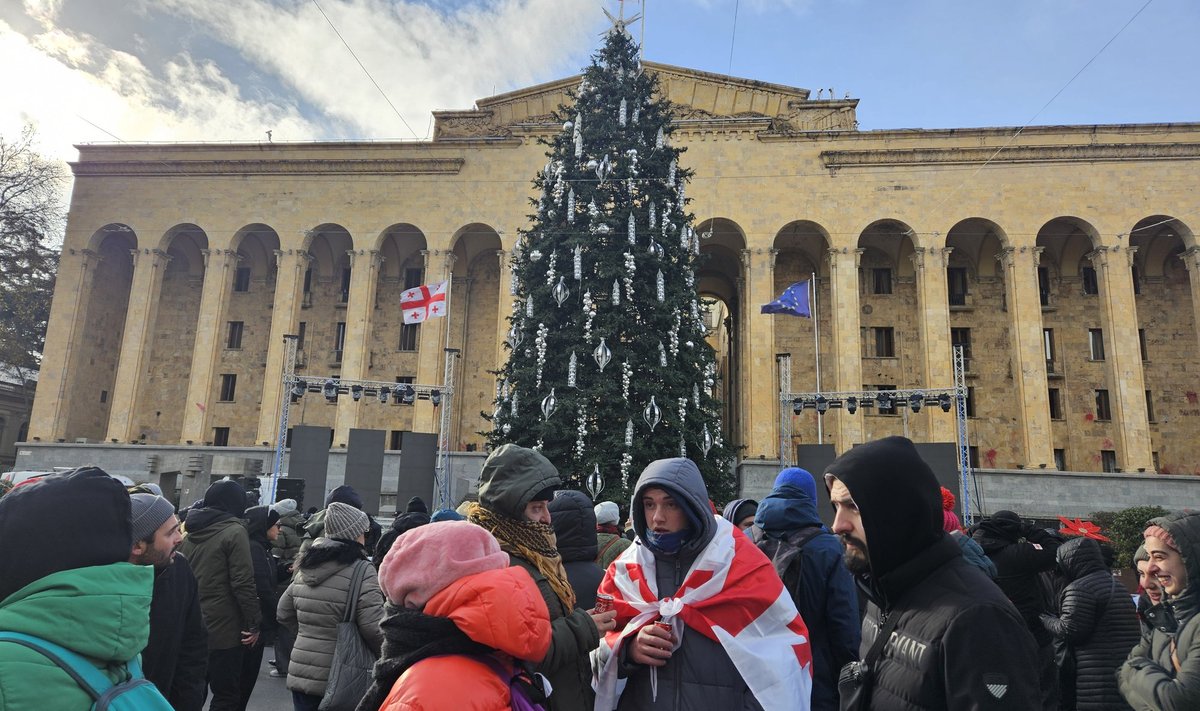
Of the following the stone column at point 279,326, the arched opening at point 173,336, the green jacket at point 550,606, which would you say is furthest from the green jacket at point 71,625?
the arched opening at point 173,336

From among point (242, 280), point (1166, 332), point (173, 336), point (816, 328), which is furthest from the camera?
point (242, 280)

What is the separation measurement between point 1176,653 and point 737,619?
182 cm

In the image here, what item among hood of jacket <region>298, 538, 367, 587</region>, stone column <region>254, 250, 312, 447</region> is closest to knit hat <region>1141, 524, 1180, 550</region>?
hood of jacket <region>298, 538, 367, 587</region>

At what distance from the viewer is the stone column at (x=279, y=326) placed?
2727 centimetres

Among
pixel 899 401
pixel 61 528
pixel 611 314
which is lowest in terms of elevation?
pixel 61 528

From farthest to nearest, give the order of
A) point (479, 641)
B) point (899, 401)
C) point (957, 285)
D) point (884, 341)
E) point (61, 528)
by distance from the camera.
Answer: point (957, 285), point (884, 341), point (899, 401), point (479, 641), point (61, 528)

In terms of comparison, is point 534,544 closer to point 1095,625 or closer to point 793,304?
point 1095,625

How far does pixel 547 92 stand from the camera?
2984cm

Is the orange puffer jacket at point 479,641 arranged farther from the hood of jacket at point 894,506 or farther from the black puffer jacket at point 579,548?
the black puffer jacket at point 579,548

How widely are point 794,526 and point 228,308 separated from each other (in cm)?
3240

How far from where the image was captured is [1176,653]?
2.82 metres

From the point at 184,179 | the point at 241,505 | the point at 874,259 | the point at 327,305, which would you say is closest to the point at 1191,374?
the point at 874,259

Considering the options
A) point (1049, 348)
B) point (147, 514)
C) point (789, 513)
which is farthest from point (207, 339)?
point (1049, 348)

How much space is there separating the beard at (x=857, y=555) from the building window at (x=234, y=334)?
1363 inches
